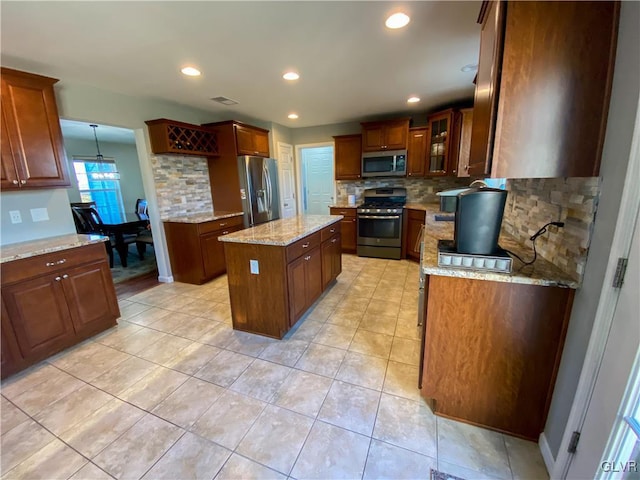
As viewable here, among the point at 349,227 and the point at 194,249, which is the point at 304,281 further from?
the point at 349,227

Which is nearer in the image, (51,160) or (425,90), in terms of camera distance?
(51,160)

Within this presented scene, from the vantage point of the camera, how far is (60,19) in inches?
64.4

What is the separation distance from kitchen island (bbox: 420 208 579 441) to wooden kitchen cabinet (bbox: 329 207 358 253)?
318 cm

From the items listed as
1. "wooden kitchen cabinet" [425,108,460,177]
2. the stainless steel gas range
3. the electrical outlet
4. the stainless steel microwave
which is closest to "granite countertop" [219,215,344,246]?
the stainless steel gas range

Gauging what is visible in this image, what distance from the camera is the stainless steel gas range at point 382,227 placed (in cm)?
429

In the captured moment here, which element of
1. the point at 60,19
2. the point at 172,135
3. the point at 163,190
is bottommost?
the point at 163,190

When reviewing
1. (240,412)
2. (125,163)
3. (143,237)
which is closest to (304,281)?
(240,412)

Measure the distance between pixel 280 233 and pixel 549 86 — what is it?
189 centimetres

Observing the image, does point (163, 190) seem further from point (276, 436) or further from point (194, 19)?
point (276, 436)

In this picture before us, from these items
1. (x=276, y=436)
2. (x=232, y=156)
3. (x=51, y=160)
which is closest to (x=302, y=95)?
(x=232, y=156)

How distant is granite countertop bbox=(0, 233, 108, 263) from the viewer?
6.20 ft

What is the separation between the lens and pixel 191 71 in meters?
2.47

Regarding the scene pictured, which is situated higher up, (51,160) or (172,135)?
(172,135)

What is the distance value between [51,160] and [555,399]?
3.94m
